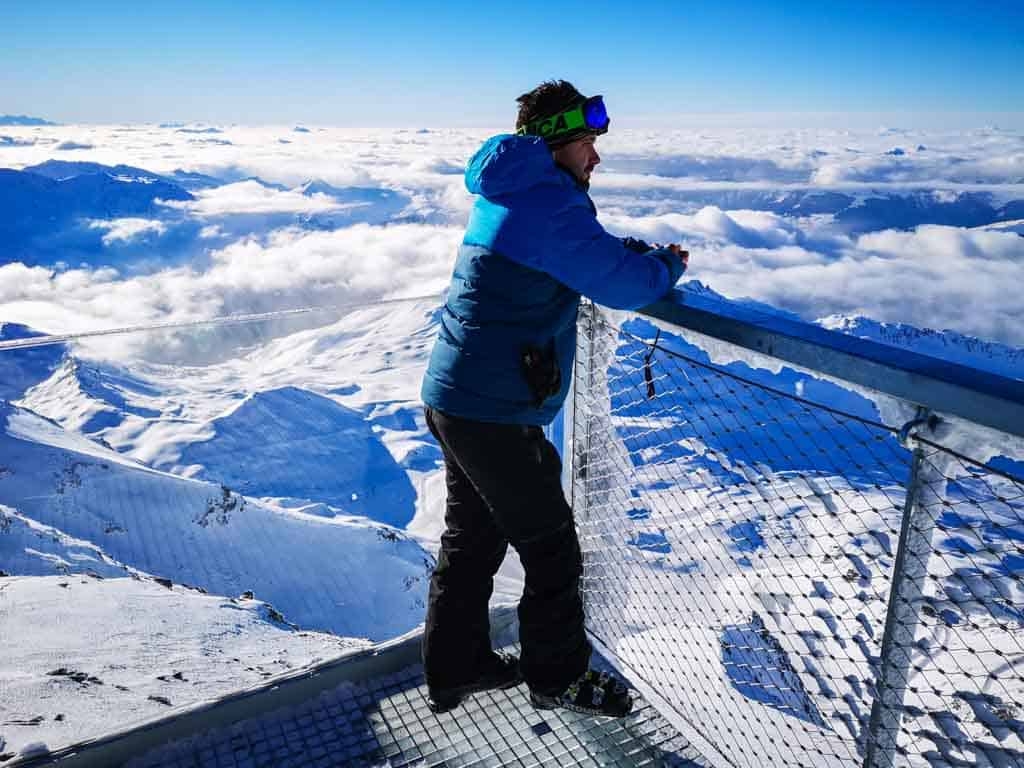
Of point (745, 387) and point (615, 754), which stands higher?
point (745, 387)

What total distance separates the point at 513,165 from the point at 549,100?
38cm

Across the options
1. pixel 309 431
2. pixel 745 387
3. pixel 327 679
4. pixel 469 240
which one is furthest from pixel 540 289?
pixel 309 431

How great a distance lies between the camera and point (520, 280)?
7.18ft

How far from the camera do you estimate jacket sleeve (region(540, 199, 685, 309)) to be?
2061mm

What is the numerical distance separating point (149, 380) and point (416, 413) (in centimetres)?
6767

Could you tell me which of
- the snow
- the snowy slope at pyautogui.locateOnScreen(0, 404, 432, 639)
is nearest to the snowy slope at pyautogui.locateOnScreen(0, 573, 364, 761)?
the snow

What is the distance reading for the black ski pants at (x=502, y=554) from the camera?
2350 mm

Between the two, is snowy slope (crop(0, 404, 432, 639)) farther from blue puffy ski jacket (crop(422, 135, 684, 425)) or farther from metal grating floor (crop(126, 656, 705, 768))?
blue puffy ski jacket (crop(422, 135, 684, 425))

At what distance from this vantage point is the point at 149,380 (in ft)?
566

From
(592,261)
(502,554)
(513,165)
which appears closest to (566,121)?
(513,165)

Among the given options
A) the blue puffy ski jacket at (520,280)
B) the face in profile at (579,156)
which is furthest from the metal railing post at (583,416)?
the face in profile at (579,156)

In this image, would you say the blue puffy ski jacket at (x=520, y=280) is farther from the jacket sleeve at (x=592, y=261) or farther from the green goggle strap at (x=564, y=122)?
the green goggle strap at (x=564, y=122)

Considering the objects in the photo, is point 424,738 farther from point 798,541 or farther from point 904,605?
point 904,605

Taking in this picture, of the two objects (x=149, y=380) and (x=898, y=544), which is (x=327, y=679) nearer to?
(x=898, y=544)
